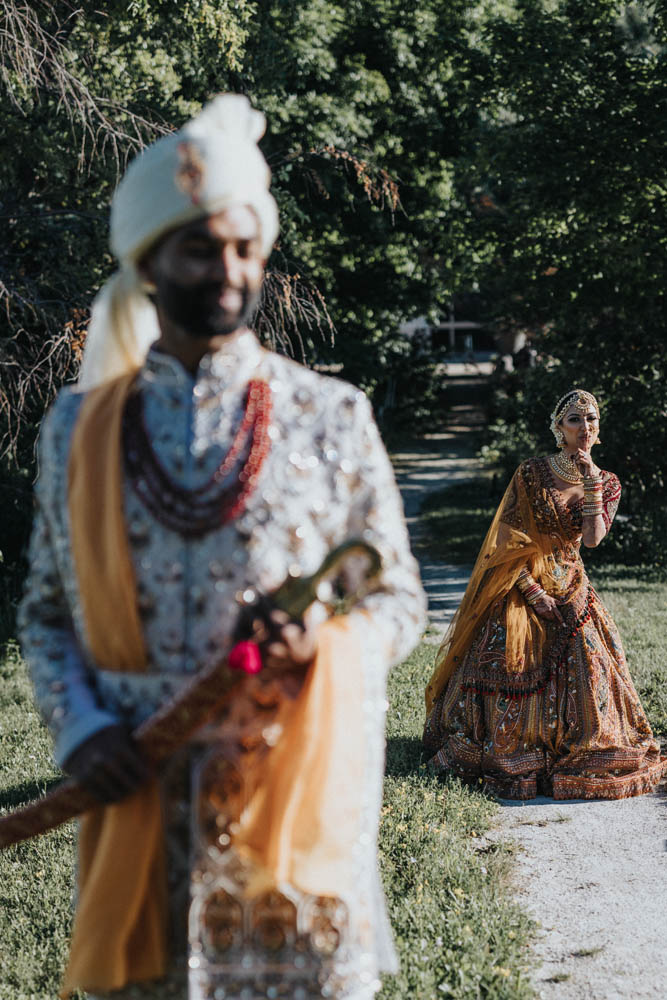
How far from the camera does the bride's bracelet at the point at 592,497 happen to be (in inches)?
A: 242

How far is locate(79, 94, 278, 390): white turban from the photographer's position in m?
2.01

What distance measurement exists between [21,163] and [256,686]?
8.40 m

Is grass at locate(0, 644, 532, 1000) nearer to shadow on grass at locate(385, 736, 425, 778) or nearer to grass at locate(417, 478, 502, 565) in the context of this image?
shadow on grass at locate(385, 736, 425, 778)

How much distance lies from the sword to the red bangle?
1 cm

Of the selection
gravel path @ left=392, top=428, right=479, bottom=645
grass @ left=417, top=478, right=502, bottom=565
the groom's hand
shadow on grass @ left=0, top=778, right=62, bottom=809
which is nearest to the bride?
shadow on grass @ left=0, top=778, right=62, bottom=809

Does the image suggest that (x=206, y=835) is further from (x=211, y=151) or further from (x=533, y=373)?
(x=533, y=373)

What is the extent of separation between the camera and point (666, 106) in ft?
41.1

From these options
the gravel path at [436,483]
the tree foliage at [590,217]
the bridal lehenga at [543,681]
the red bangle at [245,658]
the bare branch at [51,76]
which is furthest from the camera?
the tree foliage at [590,217]

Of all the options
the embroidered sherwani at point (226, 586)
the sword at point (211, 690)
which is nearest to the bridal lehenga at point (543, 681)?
the embroidered sherwani at point (226, 586)

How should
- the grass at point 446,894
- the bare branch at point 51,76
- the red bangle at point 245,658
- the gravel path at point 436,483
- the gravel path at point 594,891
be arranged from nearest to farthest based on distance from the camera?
the red bangle at point 245,658 < the grass at point 446,894 < the gravel path at point 594,891 < the bare branch at point 51,76 < the gravel path at point 436,483

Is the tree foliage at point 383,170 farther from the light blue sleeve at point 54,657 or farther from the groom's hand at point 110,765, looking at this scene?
the groom's hand at point 110,765

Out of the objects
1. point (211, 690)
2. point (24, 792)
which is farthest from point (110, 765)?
point (24, 792)

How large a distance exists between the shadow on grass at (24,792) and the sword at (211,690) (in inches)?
166

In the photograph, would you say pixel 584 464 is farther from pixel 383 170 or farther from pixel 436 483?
pixel 436 483
